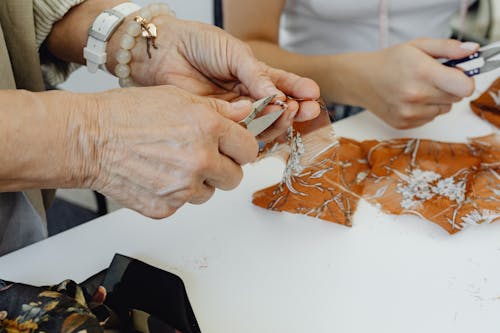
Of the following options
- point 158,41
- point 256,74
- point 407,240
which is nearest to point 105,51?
point 158,41

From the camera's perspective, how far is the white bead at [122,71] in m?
0.72

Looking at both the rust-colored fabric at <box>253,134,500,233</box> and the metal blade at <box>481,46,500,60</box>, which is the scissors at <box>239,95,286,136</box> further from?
the metal blade at <box>481,46,500,60</box>

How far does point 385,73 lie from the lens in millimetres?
850

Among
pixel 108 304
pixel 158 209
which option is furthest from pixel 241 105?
pixel 108 304

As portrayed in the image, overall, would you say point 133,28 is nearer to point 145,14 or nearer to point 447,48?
point 145,14

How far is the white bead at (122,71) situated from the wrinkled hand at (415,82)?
40 cm

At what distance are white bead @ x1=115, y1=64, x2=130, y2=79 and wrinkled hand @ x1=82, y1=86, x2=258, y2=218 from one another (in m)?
0.22

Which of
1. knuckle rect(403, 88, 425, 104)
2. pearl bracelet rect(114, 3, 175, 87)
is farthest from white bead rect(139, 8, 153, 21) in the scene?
knuckle rect(403, 88, 425, 104)

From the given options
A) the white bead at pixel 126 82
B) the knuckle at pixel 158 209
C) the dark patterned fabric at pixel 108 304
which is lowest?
the dark patterned fabric at pixel 108 304

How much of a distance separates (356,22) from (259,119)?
601 millimetres

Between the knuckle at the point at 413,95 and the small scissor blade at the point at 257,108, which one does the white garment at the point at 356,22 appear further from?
the small scissor blade at the point at 257,108

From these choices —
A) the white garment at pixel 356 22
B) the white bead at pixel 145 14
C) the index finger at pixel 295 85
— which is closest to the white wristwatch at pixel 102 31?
the white bead at pixel 145 14

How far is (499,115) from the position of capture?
870 millimetres

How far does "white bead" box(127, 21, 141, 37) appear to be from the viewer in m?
0.69
